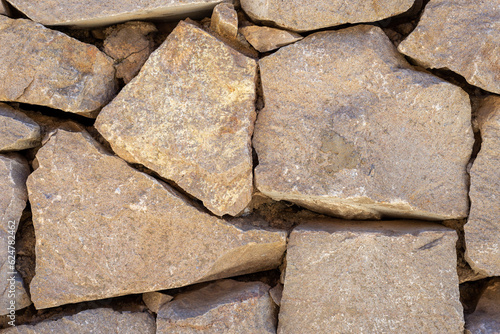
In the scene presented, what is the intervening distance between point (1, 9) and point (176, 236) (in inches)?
43.8

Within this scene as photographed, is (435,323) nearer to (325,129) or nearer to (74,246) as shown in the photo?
(325,129)

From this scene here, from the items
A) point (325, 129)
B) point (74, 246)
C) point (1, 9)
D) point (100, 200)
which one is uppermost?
point (1, 9)

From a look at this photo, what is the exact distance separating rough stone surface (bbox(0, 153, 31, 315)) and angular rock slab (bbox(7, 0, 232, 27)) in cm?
59

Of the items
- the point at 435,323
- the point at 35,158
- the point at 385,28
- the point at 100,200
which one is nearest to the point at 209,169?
the point at 100,200

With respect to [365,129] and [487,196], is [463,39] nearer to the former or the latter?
[365,129]

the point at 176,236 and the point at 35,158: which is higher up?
the point at 35,158

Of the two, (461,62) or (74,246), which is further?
(74,246)

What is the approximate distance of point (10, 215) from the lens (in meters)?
1.84

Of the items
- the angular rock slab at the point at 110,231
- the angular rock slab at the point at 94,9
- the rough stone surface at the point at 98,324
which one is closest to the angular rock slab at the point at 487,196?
the angular rock slab at the point at 110,231

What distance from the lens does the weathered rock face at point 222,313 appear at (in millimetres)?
1816

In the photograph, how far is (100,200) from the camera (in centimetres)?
180

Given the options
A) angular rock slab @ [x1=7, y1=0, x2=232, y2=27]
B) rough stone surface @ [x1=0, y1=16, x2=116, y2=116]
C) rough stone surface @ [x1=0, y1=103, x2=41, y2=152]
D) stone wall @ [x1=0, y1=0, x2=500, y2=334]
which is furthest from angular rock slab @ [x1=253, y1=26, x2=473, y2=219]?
rough stone surface @ [x1=0, y1=103, x2=41, y2=152]

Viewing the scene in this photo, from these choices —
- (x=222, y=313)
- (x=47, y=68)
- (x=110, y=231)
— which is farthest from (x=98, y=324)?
(x=47, y=68)

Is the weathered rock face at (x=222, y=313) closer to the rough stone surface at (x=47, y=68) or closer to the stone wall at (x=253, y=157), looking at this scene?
the stone wall at (x=253, y=157)
